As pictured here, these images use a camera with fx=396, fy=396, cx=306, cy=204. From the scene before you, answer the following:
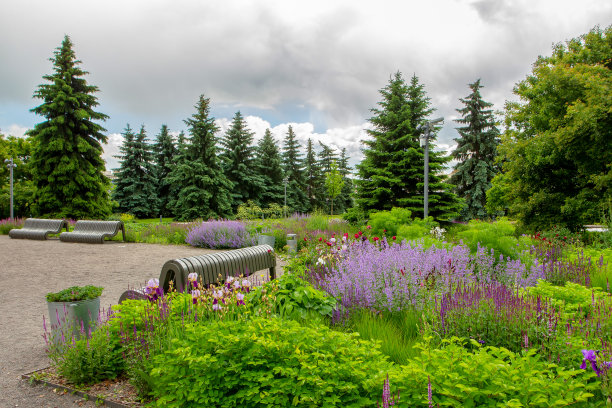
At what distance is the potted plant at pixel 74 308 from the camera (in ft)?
13.6

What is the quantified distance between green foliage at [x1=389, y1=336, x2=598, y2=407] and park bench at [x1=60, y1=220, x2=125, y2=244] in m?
15.4

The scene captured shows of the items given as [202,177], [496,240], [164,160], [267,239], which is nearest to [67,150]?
[202,177]

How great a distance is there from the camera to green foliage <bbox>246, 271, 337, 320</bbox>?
3.66 m

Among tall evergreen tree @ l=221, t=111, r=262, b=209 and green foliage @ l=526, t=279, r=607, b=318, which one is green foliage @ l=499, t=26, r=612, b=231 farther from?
tall evergreen tree @ l=221, t=111, r=262, b=209

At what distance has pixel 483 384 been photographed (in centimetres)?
204

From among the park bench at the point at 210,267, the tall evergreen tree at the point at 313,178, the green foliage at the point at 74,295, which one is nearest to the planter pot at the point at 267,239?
the park bench at the point at 210,267

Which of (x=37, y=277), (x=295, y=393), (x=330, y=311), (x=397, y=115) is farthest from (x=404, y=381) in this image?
(x=397, y=115)

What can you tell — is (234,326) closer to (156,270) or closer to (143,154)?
(156,270)

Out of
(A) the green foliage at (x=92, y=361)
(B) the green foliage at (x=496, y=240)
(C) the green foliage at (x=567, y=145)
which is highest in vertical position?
(C) the green foliage at (x=567, y=145)

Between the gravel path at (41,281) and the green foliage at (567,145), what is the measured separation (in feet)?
36.5

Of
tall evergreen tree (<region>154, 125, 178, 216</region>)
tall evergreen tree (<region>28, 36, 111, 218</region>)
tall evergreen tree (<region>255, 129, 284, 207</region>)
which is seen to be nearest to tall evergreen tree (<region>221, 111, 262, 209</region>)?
tall evergreen tree (<region>255, 129, 284, 207</region>)

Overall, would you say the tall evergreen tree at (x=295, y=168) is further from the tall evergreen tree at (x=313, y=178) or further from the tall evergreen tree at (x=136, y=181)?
the tall evergreen tree at (x=136, y=181)

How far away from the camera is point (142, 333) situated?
3.21 m

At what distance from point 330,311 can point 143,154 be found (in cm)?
4041
